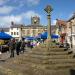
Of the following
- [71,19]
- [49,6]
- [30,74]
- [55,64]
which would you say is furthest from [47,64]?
[71,19]

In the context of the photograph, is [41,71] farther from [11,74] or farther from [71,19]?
[71,19]

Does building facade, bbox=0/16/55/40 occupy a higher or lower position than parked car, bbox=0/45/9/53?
higher

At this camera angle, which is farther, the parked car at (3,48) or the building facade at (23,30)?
the building facade at (23,30)

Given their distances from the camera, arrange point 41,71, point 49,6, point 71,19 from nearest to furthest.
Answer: point 41,71
point 49,6
point 71,19

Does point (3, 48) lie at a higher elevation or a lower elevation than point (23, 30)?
lower

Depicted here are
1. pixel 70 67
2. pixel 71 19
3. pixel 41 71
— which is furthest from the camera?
pixel 71 19

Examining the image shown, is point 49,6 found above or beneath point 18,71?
above

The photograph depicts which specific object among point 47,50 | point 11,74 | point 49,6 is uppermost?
point 49,6

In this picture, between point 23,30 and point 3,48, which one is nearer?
point 3,48

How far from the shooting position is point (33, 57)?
19.1 meters

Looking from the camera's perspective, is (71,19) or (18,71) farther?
(71,19)

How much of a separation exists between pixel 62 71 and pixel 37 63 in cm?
190

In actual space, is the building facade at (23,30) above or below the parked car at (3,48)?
above

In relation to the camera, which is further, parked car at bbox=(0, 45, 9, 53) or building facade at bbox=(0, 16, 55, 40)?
building facade at bbox=(0, 16, 55, 40)
